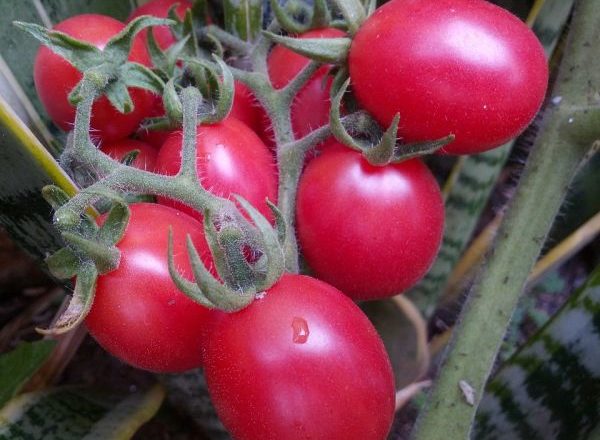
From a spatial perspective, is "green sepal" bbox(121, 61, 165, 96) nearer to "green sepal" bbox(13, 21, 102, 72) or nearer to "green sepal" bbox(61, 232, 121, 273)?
"green sepal" bbox(13, 21, 102, 72)

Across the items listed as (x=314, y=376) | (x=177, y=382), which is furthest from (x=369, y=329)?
(x=177, y=382)

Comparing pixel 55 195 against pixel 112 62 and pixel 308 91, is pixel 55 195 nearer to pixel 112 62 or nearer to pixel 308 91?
pixel 112 62

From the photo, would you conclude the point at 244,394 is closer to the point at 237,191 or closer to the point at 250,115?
the point at 237,191

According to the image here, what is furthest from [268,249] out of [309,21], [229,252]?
[309,21]

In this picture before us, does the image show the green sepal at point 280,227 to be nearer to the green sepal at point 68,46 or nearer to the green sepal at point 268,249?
the green sepal at point 268,249

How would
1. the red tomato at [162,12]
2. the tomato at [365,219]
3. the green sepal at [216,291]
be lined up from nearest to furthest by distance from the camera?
the green sepal at [216,291], the tomato at [365,219], the red tomato at [162,12]

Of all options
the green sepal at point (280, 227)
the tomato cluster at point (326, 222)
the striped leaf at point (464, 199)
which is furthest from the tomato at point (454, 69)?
the striped leaf at point (464, 199)
